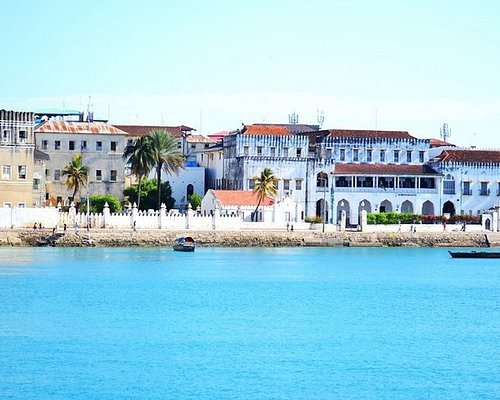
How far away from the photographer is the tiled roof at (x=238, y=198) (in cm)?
10106

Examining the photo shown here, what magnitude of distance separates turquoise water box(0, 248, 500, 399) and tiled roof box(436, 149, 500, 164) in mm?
31925

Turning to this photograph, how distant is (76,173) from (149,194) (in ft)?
30.6

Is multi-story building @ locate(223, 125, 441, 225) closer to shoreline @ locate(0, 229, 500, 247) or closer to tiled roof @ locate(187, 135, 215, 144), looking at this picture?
shoreline @ locate(0, 229, 500, 247)

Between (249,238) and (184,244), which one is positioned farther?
(249,238)

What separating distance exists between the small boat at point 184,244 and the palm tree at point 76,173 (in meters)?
12.5

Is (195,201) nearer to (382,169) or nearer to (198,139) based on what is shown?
(382,169)

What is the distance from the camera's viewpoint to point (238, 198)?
102000mm

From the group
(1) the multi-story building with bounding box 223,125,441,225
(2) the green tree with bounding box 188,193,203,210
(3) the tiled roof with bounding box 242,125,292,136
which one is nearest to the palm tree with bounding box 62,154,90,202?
(2) the green tree with bounding box 188,193,203,210

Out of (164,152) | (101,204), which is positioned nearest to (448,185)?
(164,152)

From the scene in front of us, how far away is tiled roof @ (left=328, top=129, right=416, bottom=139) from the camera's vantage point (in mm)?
112000

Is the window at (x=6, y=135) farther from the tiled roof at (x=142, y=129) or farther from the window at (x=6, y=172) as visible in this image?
the tiled roof at (x=142, y=129)

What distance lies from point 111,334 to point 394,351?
10191mm

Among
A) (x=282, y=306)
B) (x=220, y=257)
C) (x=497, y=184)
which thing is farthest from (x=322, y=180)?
(x=282, y=306)

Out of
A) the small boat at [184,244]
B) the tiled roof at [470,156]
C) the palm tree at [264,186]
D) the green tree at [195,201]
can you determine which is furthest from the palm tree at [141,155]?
the tiled roof at [470,156]
